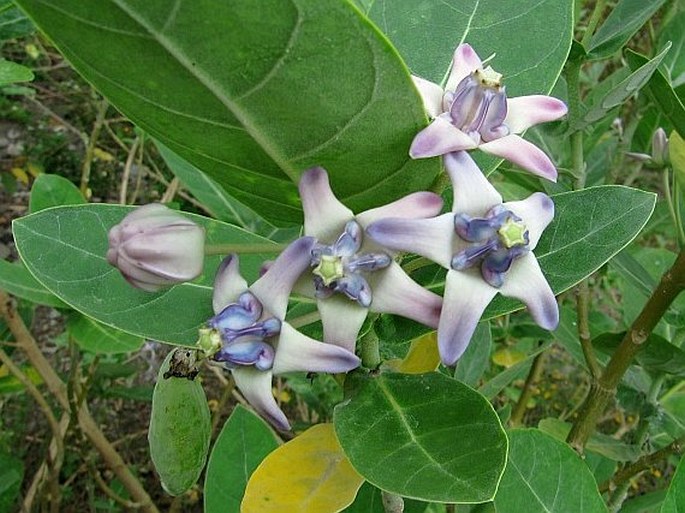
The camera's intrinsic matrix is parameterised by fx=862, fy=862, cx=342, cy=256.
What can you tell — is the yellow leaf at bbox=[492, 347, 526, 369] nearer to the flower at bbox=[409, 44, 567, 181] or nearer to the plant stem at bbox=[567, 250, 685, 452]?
the plant stem at bbox=[567, 250, 685, 452]

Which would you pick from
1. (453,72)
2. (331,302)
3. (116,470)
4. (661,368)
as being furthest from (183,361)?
(116,470)

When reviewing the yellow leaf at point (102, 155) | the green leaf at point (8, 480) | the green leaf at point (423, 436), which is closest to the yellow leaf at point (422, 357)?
the green leaf at point (423, 436)

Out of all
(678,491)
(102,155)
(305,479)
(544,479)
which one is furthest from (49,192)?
(102,155)

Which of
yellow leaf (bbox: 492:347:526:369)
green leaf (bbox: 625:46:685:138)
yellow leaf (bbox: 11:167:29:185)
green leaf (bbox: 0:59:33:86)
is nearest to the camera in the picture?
green leaf (bbox: 625:46:685:138)

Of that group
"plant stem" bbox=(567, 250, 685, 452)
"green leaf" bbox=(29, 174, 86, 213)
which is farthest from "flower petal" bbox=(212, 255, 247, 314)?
"green leaf" bbox=(29, 174, 86, 213)

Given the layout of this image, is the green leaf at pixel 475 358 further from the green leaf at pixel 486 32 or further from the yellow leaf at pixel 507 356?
the yellow leaf at pixel 507 356
